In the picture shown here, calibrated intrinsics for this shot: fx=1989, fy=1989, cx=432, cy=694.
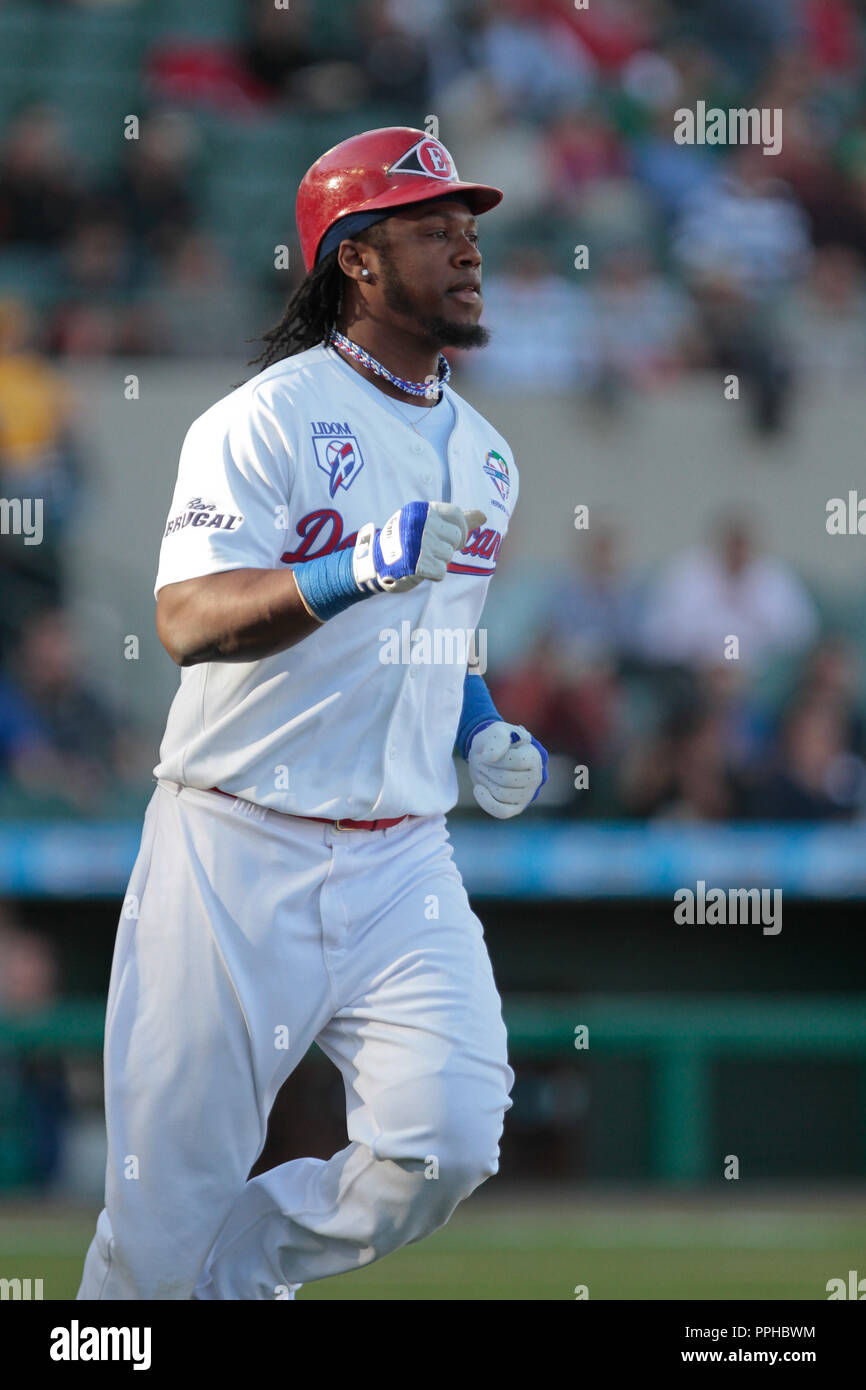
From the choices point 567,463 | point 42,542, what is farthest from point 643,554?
point 42,542

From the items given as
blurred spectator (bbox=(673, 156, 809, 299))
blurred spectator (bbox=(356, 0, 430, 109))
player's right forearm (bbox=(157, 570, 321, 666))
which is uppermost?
blurred spectator (bbox=(356, 0, 430, 109))

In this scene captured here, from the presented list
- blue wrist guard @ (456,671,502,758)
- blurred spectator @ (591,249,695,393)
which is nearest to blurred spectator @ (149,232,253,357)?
blurred spectator @ (591,249,695,393)

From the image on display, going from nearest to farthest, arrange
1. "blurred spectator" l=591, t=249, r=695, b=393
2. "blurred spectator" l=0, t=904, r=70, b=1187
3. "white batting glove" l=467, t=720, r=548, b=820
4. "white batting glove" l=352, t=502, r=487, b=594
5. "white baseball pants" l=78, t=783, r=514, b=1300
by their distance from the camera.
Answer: "white batting glove" l=352, t=502, r=487, b=594 < "white baseball pants" l=78, t=783, r=514, b=1300 < "white batting glove" l=467, t=720, r=548, b=820 < "blurred spectator" l=0, t=904, r=70, b=1187 < "blurred spectator" l=591, t=249, r=695, b=393

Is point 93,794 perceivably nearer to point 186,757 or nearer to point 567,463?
point 567,463

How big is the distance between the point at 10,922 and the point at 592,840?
2338 millimetres

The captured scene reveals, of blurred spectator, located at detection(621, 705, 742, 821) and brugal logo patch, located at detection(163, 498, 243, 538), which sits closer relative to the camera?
brugal logo patch, located at detection(163, 498, 243, 538)

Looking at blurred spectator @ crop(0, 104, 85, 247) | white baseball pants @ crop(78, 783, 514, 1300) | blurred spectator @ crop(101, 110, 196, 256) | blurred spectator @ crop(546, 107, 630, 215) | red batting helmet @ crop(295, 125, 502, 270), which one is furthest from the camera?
blurred spectator @ crop(546, 107, 630, 215)

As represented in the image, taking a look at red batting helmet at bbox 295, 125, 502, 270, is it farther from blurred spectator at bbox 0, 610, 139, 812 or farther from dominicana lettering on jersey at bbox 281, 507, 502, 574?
blurred spectator at bbox 0, 610, 139, 812

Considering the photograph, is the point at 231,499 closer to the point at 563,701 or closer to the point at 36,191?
the point at 563,701

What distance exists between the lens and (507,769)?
3.97 metres

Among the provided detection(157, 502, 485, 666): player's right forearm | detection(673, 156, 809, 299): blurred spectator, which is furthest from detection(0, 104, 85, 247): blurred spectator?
detection(157, 502, 485, 666): player's right forearm

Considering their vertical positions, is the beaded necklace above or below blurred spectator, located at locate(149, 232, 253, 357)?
below

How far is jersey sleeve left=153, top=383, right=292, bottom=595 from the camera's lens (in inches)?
138

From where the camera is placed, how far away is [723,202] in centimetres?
1022
